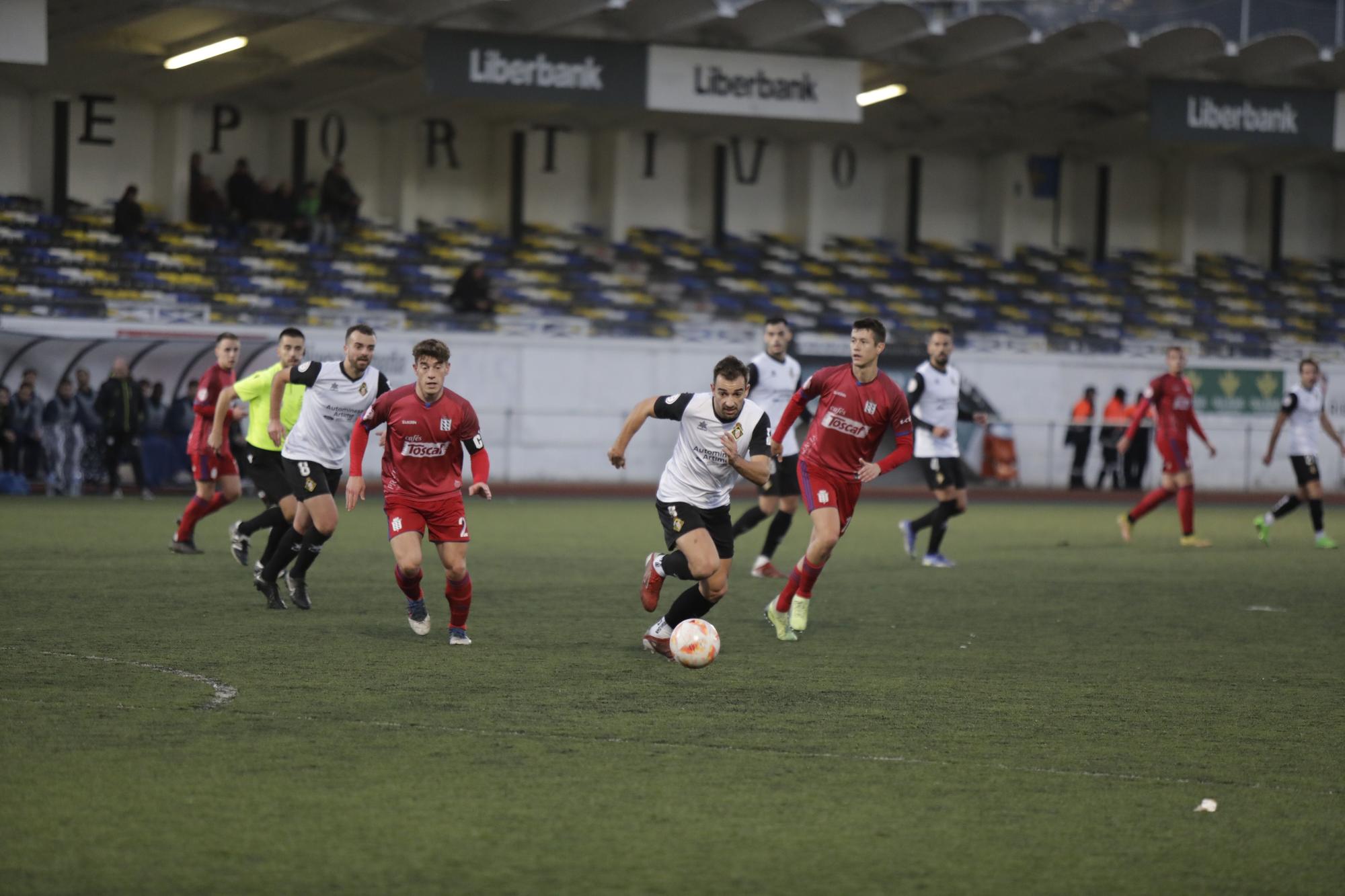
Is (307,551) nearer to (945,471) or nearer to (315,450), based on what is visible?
(315,450)

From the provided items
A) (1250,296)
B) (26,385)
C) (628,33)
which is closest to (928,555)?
(26,385)

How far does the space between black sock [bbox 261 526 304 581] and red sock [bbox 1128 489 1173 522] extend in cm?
985

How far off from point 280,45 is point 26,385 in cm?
830

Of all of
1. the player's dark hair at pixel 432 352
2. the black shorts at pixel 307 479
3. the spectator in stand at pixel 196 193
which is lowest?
the black shorts at pixel 307 479

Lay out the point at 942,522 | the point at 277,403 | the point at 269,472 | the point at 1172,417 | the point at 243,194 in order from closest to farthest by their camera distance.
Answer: the point at 277,403, the point at 269,472, the point at 942,522, the point at 1172,417, the point at 243,194

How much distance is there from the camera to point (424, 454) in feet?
31.2

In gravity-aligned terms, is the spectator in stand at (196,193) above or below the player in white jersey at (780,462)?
above

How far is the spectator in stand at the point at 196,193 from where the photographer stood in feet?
94.8

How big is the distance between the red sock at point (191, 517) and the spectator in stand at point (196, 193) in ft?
50.2

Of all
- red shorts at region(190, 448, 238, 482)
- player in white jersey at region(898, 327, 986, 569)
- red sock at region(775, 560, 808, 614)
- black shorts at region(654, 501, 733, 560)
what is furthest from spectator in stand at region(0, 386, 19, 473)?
black shorts at region(654, 501, 733, 560)

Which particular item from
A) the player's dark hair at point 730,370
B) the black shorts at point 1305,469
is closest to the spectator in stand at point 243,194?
the black shorts at point 1305,469

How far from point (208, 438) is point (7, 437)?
9.25 meters

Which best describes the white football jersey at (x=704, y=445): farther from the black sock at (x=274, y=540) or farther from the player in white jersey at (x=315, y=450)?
the black sock at (x=274, y=540)

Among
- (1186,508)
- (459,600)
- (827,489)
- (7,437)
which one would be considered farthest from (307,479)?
(7,437)
